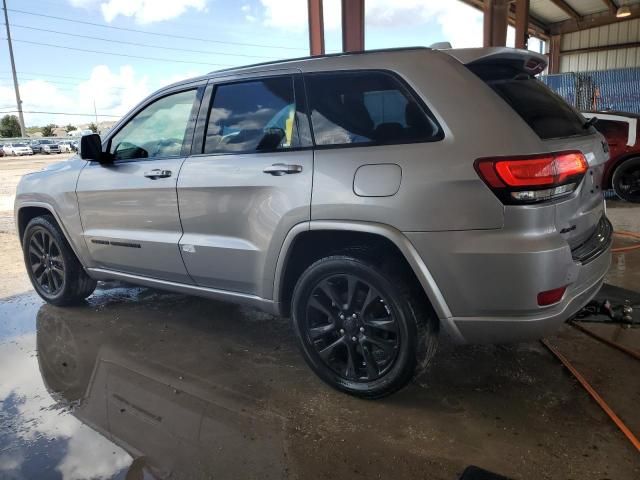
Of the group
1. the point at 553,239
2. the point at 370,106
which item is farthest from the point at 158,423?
the point at 553,239

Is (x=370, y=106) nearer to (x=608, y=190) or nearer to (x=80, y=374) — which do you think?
(x=80, y=374)

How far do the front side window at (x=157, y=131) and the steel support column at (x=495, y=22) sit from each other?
12.2 metres

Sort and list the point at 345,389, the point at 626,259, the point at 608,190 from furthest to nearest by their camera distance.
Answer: the point at 608,190 < the point at 626,259 < the point at 345,389

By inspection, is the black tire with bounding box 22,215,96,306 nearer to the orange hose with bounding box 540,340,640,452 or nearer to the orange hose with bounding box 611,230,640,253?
the orange hose with bounding box 540,340,640,452

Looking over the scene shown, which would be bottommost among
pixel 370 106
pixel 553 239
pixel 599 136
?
pixel 553 239

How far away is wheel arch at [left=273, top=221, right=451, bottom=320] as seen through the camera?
2.43 meters

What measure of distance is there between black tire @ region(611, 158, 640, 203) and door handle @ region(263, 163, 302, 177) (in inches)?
301

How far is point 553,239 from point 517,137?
48 cm

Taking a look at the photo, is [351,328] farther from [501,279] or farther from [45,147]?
[45,147]

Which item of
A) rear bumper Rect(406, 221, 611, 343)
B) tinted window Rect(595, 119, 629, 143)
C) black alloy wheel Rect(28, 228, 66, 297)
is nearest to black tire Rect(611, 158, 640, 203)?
tinted window Rect(595, 119, 629, 143)

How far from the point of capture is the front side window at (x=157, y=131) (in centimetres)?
344

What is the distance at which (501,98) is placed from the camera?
94.2 inches

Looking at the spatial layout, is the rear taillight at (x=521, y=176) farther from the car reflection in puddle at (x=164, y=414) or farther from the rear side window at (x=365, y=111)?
the car reflection in puddle at (x=164, y=414)

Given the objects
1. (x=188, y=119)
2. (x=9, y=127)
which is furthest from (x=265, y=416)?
(x=9, y=127)
